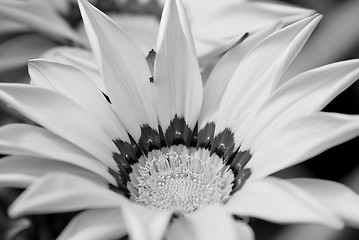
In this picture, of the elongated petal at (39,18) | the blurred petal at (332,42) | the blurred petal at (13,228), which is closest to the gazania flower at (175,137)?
the blurred petal at (13,228)

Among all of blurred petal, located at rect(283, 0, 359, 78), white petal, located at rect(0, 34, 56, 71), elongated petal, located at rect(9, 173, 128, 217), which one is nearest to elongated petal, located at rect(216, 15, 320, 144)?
elongated petal, located at rect(9, 173, 128, 217)

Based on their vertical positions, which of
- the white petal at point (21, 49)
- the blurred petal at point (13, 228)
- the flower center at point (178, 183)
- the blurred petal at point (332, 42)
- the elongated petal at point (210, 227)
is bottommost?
the blurred petal at point (332, 42)

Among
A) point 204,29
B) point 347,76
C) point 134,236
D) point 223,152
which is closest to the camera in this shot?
point 134,236

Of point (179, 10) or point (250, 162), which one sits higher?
point (179, 10)

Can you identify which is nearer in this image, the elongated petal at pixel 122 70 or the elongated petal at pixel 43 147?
the elongated petal at pixel 43 147

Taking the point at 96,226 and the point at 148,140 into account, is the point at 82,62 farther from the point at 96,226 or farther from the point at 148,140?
the point at 96,226

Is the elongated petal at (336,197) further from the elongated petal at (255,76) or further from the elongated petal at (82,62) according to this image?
the elongated petal at (82,62)

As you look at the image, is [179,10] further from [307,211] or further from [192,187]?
[307,211]

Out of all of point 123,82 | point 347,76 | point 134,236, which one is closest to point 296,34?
point 347,76
